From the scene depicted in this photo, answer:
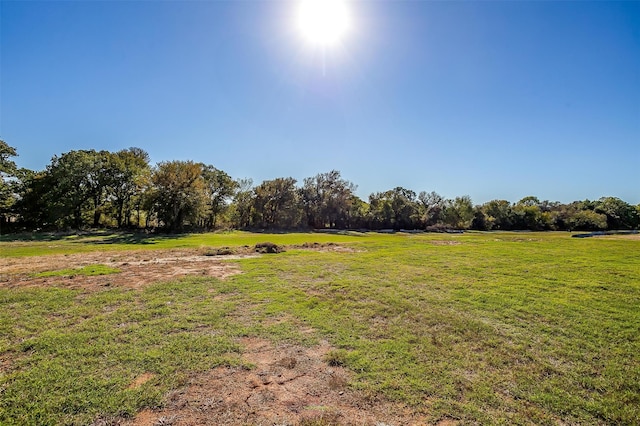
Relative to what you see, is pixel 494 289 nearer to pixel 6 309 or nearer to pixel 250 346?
→ pixel 250 346

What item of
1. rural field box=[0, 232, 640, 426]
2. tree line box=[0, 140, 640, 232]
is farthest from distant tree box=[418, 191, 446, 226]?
rural field box=[0, 232, 640, 426]

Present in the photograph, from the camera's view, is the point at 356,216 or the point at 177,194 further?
the point at 356,216

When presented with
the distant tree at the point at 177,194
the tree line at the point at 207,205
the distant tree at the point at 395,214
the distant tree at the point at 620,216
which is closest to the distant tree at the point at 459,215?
the tree line at the point at 207,205

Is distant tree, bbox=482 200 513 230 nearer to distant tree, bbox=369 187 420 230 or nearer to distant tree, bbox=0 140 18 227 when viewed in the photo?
distant tree, bbox=369 187 420 230

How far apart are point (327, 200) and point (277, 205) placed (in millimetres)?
15809

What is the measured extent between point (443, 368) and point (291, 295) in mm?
5662

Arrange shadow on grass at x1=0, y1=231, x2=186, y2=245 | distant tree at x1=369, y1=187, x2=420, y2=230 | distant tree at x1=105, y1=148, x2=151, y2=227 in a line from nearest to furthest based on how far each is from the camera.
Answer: shadow on grass at x1=0, y1=231, x2=186, y2=245 < distant tree at x1=105, y1=148, x2=151, y2=227 < distant tree at x1=369, y1=187, x2=420, y2=230

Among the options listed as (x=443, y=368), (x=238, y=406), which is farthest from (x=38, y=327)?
(x=443, y=368)

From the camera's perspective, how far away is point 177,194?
4503 cm

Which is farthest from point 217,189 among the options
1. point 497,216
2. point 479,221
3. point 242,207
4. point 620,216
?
point 620,216

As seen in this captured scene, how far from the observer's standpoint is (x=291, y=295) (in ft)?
31.9

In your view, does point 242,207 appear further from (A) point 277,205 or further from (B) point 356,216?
(B) point 356,216

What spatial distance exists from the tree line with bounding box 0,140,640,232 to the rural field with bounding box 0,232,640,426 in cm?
3878

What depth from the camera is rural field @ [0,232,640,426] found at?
160 inches
